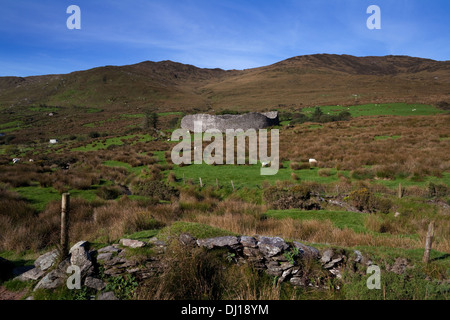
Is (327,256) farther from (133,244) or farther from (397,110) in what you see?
(397,110)

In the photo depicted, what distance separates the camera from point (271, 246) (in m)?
5.94

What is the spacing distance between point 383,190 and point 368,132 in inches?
869

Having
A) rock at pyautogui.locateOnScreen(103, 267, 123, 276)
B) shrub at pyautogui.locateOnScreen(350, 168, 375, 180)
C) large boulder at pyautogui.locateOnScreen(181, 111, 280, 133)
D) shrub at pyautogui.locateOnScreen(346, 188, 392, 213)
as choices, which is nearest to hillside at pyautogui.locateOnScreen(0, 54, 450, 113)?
large boulder at pyautogui.locateOnScreen(181, 111, 280, 133)

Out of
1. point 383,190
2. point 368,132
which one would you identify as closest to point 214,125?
point 368,132

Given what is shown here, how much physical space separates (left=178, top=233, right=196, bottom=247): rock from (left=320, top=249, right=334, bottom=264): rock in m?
3.32

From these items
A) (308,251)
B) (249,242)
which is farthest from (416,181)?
(249,242)

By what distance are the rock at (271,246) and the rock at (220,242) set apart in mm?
666

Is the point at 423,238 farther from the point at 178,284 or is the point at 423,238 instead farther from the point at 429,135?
the point at 429,135

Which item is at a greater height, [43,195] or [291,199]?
[43,195]

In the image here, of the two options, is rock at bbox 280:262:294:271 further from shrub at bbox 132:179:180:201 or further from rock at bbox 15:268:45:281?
shrub at bbox 132:179:180:201

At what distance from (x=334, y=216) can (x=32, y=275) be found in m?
10.8

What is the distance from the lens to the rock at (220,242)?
19.6 ft

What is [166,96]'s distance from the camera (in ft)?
440

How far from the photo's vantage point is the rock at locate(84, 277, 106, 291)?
4.96 metres
